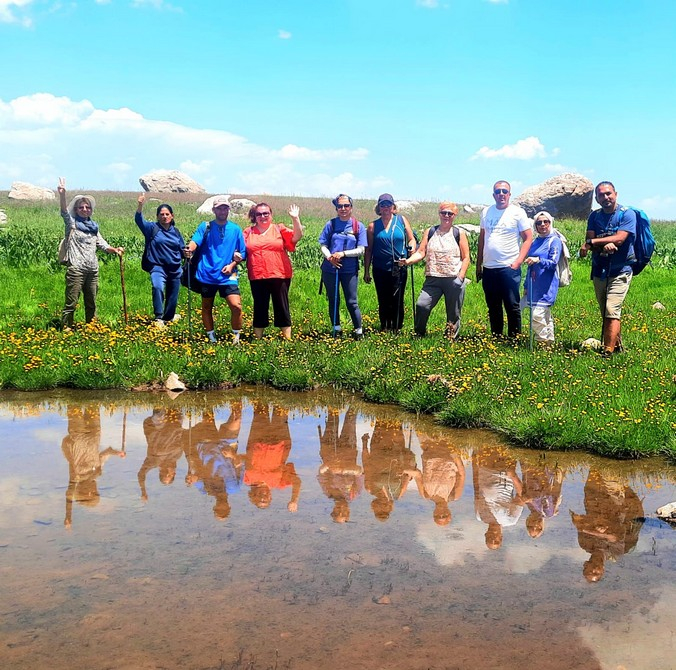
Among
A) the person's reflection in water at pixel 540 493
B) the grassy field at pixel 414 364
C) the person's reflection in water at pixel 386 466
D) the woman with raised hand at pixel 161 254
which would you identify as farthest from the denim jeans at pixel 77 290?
the person's reflection in water at pixel 540 493

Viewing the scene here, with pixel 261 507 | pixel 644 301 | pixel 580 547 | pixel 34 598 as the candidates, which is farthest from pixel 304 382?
pixel 644 301

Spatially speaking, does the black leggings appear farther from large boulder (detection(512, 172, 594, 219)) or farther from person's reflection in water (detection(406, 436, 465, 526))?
large boulder (detection(512, 172, 594, 219))

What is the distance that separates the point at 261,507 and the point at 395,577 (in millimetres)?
1485

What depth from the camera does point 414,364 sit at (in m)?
10.6

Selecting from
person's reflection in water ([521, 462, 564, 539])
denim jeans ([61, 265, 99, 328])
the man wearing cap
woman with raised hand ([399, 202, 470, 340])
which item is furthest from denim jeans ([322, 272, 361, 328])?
person's reflection in water ([521, 462, 564, 539])

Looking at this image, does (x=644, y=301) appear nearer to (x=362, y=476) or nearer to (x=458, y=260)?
(x=458, y=260)

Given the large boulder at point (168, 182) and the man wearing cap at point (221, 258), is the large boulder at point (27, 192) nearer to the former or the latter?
the large boulder at point (168, 182)

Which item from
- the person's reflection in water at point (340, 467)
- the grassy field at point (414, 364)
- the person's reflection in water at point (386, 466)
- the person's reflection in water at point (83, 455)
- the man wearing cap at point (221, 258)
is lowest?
the person's reflection in water at point (386, 466)

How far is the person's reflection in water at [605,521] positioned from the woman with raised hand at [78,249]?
9.29m

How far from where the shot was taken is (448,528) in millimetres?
5504

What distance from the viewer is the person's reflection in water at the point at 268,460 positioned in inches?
245

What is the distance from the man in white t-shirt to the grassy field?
779 millimetres

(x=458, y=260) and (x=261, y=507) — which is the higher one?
(x=458, y=260)

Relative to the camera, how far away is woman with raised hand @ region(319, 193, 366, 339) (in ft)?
41.1
